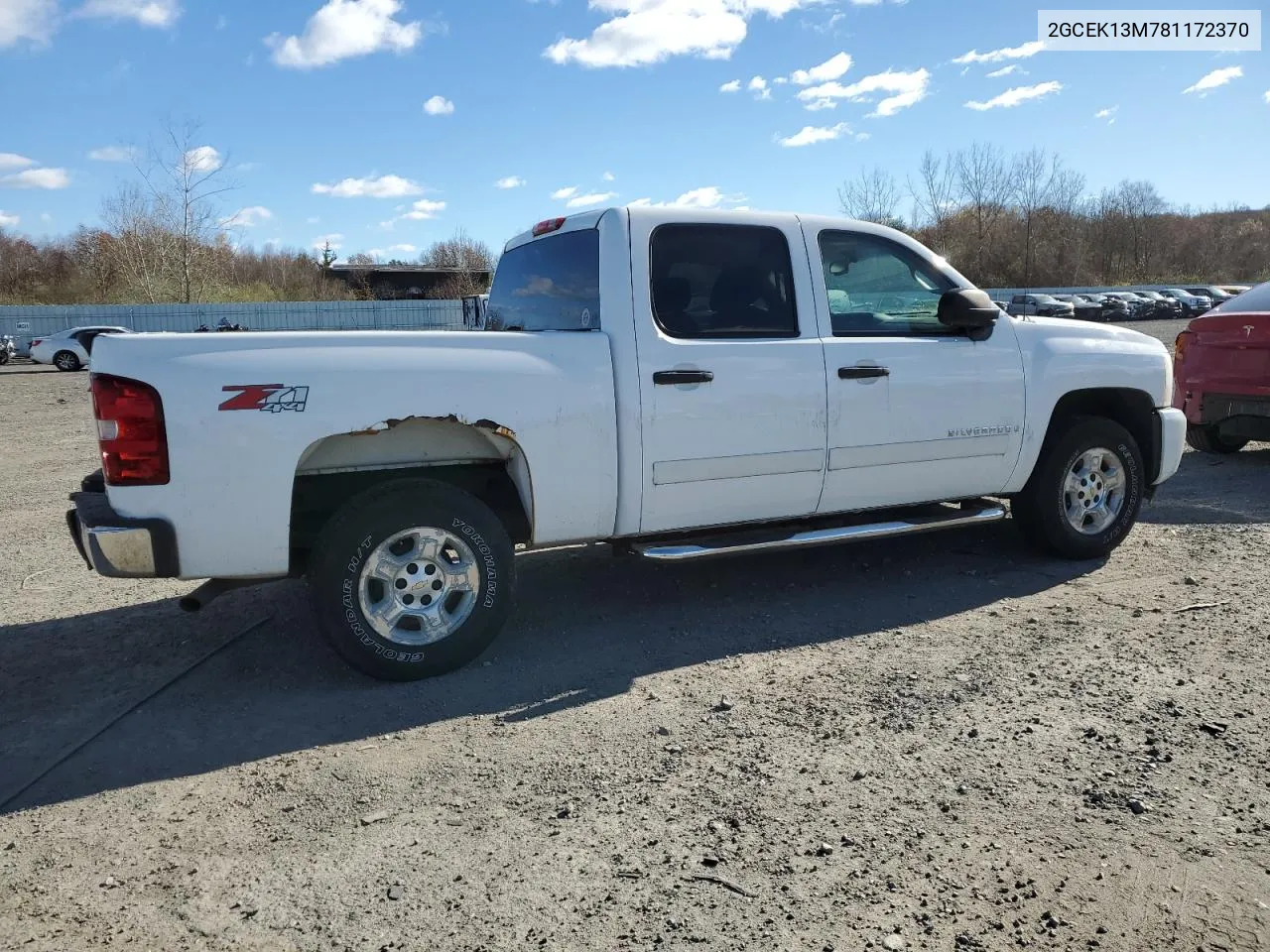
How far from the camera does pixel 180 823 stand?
3.09m

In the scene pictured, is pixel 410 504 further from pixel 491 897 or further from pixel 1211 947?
pixel 1211 947

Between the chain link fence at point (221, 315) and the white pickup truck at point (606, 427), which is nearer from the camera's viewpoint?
the white pickup truck at point (606, 427)

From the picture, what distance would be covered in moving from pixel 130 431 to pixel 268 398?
504 mm

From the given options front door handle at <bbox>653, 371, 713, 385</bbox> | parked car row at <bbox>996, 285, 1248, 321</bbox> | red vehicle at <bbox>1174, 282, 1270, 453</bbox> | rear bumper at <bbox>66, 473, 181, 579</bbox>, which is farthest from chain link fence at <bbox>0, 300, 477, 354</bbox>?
rear bumper at <bbox>66, 473, 181, 579</bbox>

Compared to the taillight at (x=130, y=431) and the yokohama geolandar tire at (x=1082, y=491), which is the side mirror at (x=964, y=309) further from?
the taillight at (x=130, y=431)

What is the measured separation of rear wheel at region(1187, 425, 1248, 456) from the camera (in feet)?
30.5

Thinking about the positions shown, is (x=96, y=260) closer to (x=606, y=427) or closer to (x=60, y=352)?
(x=60, y=352)

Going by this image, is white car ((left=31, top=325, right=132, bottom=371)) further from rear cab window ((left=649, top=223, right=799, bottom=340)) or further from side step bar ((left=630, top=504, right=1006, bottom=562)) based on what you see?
side step bar ((left=630, top=504, right=1006, bottom=562))

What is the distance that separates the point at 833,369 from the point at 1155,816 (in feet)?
8.27

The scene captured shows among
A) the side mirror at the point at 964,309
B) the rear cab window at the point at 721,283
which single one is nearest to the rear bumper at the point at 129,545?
the rear cab window at the point at 721,283

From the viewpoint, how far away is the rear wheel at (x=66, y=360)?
99.8ft

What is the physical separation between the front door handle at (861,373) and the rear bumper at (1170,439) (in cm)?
224

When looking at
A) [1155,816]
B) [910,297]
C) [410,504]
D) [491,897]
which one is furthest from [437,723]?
[910,297]

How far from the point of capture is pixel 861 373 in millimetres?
4883
